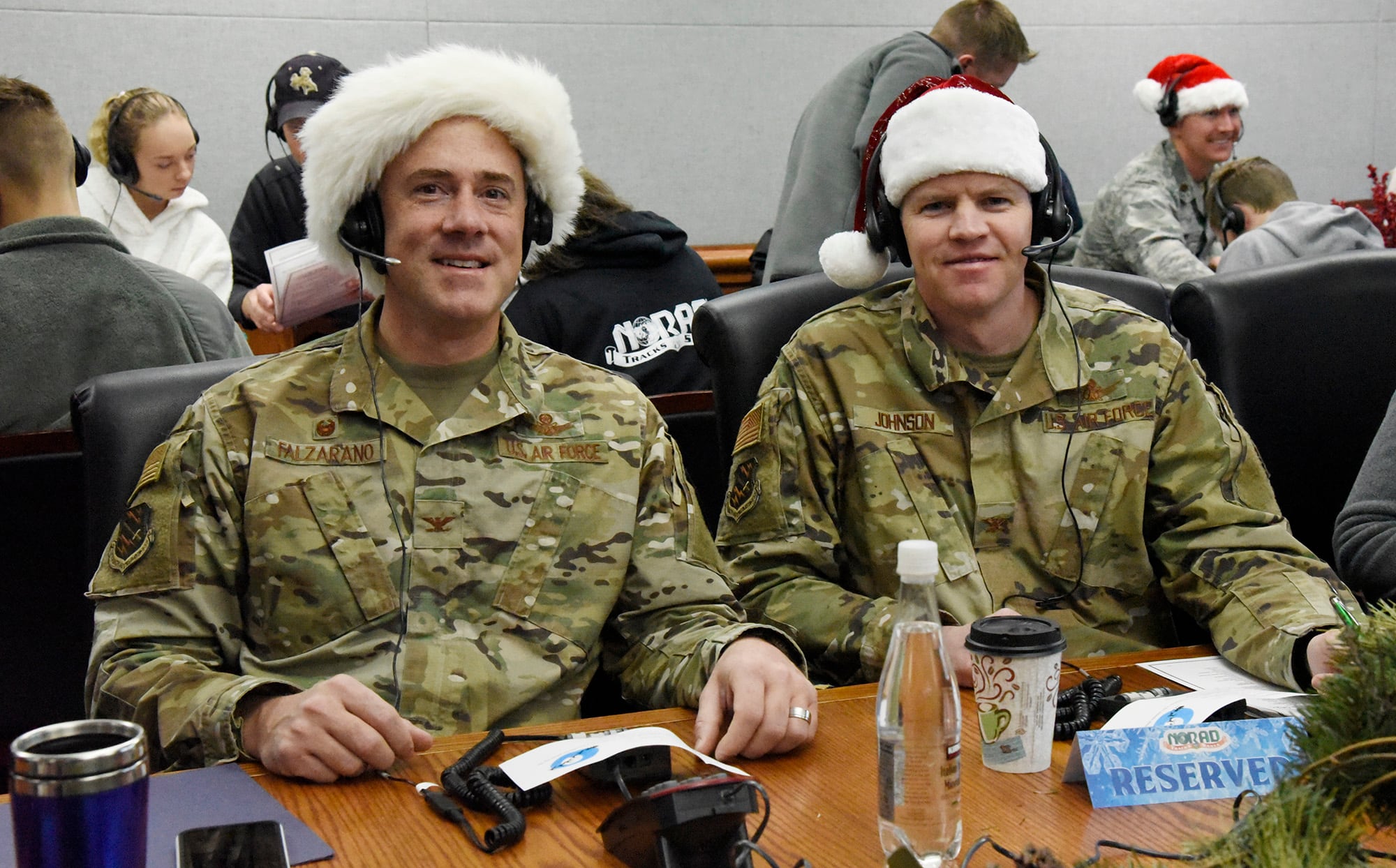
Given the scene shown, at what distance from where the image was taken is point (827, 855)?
3.36 feet

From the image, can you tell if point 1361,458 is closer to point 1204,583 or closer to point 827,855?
point 1204,583

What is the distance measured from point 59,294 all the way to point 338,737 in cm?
160

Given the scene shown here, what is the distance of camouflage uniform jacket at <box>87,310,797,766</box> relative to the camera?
1515 mm

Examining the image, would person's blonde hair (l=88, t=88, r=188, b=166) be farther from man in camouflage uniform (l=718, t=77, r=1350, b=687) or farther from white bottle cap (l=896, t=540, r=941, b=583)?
white bottle cap (l=896, t=540, r=941, b=583)

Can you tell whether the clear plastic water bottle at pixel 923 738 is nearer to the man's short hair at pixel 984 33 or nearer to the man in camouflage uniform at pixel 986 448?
the man in camouflage uniform at pixel 986 448

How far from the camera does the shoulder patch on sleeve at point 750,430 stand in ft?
6.08

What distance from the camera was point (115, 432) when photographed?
63.6 inches

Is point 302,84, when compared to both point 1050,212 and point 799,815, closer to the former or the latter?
point 1050,212

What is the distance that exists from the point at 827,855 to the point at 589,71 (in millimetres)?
4954

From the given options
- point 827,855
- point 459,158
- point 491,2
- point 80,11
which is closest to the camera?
point 827,855

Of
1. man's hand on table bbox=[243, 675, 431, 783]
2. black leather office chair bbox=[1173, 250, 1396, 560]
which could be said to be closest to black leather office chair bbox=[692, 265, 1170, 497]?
black leather office chair bbox=[1173, 250, 1396, 560]

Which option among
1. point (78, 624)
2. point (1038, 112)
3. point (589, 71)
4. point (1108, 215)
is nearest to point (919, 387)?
point (78, 624)

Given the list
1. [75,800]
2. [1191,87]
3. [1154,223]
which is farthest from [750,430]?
[1191,87]

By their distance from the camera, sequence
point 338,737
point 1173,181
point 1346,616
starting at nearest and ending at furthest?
point 1346,616, point 338,737, point 1173,181
